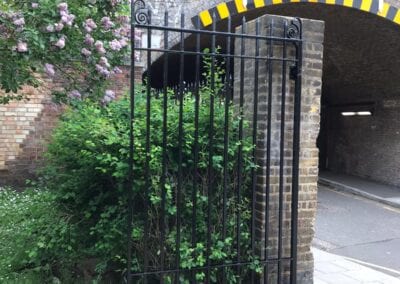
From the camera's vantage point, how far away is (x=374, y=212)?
10.8m

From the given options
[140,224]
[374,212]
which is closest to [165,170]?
[140,224]

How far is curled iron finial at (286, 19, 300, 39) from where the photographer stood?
3990 millimetres

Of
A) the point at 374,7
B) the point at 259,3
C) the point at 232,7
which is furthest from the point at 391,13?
the point at 232,7

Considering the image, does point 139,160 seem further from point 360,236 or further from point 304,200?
point 360,236

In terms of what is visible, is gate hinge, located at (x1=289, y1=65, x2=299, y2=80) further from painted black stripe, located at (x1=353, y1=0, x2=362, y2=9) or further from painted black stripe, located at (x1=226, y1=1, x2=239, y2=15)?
painted black stripe, located at (x1=353, y1=0, x2=362, y2=9)

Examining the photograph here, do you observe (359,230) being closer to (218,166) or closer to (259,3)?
(259,3)

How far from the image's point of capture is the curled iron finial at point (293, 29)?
13.1ft

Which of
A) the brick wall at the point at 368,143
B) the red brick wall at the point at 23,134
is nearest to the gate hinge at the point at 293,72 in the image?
the red brick wall at the point at 23,134

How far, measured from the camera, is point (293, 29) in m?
4.02

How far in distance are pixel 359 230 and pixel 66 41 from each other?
696 cm

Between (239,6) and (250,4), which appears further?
(250,4)

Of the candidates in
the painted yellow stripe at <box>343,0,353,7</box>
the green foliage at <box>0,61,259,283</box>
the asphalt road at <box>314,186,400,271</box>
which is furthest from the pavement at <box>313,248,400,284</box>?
the painted yellow stripe at <box>343,0,353,7</box>

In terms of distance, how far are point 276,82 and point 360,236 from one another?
520 centimetres

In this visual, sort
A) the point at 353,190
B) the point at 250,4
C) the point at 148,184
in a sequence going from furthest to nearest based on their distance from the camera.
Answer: the point at 353,190 → the point at 250,4 → the point at 148,184
